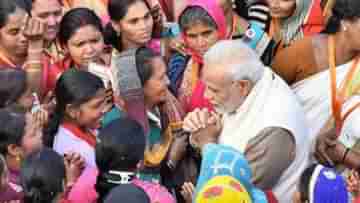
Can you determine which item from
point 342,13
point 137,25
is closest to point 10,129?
point 137,25

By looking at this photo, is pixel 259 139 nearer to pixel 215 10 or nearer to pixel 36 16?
pixel 215 10

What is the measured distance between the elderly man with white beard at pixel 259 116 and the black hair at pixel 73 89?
69 cm

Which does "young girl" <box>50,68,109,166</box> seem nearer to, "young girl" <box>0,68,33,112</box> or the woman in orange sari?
"young girl" <box>0,68,33,112</box>

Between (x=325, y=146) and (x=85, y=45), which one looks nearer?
(x=325, y=146)

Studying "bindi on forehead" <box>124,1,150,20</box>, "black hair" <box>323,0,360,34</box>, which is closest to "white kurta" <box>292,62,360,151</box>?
"black hair" <box>323,0,360,34</box>

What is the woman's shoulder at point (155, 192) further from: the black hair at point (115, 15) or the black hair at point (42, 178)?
the black hair at point (115, 15)

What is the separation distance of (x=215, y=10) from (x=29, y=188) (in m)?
1.90

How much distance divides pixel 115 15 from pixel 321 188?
7.48ft

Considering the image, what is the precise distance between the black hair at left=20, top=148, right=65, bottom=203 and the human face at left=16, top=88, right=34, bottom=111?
900mm

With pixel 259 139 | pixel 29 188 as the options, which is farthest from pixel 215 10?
pixel 29 188

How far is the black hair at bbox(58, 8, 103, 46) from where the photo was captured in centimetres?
523

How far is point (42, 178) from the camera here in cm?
377

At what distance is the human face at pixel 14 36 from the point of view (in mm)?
5238

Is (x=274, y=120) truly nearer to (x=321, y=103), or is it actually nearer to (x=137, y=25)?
(x=321, y=103)
